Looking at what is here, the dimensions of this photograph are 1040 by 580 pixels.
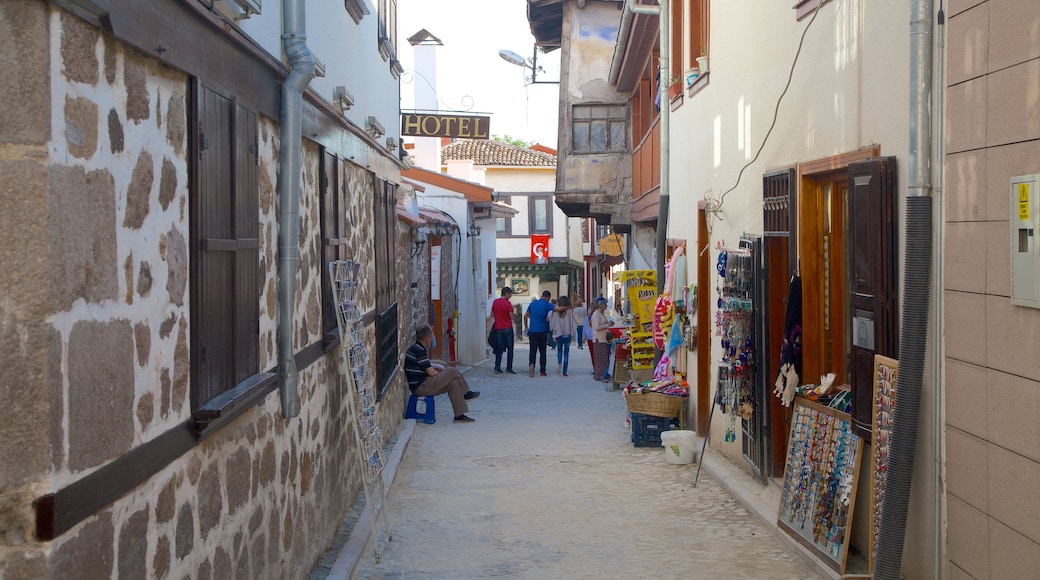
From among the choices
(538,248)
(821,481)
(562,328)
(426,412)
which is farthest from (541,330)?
(538,248)

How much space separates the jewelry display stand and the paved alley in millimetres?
390

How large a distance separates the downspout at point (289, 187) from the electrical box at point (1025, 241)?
11.7ft

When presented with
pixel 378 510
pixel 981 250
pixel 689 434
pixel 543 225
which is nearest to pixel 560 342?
pixel 689 434

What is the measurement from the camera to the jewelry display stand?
7.25 metres

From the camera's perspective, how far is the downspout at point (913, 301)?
5066 mm

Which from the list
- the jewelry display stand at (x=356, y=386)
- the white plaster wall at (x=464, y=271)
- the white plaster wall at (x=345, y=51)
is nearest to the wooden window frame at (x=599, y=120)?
the white plaster wall at (x=464, y=271)

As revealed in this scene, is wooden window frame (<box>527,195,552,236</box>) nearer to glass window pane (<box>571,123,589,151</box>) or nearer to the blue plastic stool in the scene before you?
glass window pane (<box>571,123,589,151</box>)

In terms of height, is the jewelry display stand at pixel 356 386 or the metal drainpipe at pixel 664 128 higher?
the metal drainpipe at pixel 664 128

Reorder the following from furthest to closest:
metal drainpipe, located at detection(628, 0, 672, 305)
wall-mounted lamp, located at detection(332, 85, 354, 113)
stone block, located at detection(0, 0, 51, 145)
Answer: metal drainpipe, located at detection(628, 0, 672, 305) < wall-mounted lamp, located at detection(332, 85, 354, 113) < stone block, located at detection(0, 0, 51, 145)

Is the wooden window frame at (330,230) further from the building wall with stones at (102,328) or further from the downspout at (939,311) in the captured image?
the downspout at (939,311)

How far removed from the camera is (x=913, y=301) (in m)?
5.11

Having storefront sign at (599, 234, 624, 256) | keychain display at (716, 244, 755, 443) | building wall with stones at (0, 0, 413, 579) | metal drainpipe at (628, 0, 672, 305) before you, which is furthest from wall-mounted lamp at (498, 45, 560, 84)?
building wall with stones at (0, 0, 413, 579)

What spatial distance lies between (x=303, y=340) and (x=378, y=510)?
2.51 m

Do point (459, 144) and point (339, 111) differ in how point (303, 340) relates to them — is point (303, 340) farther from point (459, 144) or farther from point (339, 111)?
point (459, 144)
